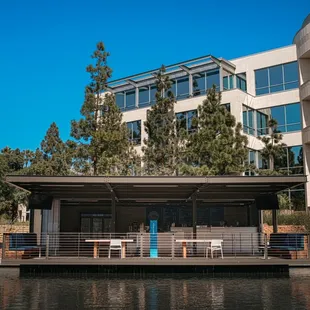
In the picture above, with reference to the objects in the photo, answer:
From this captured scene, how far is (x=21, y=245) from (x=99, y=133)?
10709 millimetres

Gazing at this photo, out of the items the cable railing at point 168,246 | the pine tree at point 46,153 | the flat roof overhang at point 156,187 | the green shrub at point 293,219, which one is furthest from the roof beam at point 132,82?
the cable railing at point 168,246

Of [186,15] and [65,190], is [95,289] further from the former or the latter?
[186,15]

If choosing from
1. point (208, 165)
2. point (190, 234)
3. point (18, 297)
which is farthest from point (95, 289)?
point (208, 165)

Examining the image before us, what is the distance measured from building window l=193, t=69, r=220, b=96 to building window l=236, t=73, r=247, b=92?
1.69 meters

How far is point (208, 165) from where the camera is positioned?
2478cm

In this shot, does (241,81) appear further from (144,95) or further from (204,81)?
(144,95)

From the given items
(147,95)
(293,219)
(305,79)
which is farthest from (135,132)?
(293,219)

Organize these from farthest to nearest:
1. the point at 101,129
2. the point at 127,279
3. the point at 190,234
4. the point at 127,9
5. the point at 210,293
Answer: the point at 101,129 < the point at 190,234 < the point at 127,9 < the point at 127,279 < the point at 210,293

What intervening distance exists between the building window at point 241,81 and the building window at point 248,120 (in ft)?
7.57

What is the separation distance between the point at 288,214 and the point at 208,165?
7.07m

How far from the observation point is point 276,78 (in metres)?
35.4

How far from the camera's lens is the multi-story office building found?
32.8m

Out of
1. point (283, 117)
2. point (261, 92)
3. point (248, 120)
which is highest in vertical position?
point (261, 92)

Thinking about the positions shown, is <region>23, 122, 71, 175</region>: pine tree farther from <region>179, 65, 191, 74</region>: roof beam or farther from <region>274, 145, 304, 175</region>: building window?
<region>274, 145, 304, 175</region>: building window
